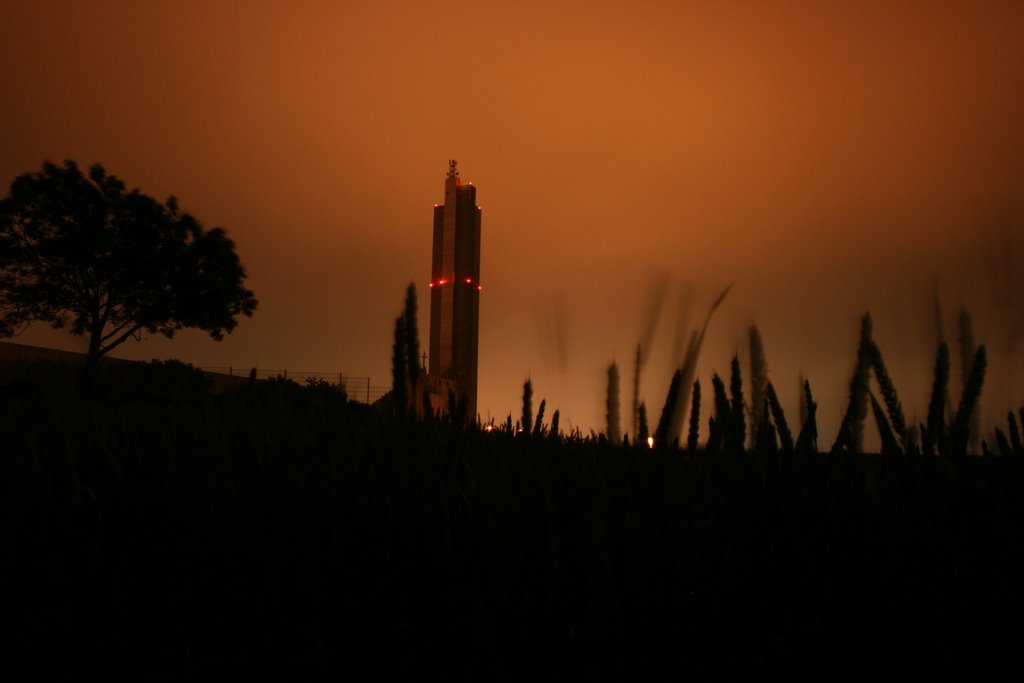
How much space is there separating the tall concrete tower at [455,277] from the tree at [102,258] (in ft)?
76.2

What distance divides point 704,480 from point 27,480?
1.31 m

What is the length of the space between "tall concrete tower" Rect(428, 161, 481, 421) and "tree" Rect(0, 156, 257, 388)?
23.2 meters

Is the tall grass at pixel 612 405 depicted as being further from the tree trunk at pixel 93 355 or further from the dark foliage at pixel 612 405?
the tree trunk at pixel 93 355

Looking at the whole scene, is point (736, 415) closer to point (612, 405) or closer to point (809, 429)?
point (809, 429)

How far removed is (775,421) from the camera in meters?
1.43

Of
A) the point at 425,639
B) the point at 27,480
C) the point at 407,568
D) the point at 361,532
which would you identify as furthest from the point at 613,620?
the point at 27,480

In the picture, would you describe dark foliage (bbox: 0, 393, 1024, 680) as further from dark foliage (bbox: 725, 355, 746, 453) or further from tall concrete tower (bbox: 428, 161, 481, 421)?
→ tall concrete tower (bbox: 428, 161, 481, 421)

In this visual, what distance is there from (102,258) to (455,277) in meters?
29.4

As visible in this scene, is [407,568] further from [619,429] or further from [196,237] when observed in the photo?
[196,237]

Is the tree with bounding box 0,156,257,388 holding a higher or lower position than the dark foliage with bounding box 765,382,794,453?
higher

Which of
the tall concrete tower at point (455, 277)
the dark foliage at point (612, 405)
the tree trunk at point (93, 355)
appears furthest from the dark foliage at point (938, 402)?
the tall concrete tower at point (455, 277)

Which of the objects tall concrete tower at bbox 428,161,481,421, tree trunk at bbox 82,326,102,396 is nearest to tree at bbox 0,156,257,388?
tree trunk at bbox 82,326,102,396

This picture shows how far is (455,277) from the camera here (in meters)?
53.7

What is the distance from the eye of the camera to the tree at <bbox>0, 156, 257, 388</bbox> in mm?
26578
